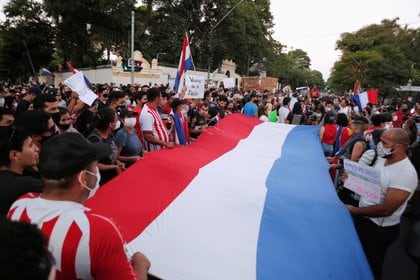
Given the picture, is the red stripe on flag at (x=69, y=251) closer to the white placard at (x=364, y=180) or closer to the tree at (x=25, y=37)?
the white placard at (x=364, y=180)

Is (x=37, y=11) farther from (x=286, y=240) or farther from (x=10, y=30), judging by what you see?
(x=286, y=240)

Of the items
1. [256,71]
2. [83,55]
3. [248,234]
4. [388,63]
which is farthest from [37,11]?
[388,63]

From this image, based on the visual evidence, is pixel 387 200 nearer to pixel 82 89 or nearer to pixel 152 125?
pixel 152 125

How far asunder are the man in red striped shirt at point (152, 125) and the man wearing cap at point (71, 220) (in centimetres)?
315

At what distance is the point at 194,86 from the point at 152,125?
270 cm

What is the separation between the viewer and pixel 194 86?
7281 millimetres

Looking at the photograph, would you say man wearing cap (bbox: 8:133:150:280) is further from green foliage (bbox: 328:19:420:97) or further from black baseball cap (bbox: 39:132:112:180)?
green foliage (bbox: 328:19:420:97)

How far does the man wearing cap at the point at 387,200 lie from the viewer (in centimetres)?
284

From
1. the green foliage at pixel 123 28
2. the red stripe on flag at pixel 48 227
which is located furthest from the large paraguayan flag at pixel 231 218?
the green foliage at pixel 123 28

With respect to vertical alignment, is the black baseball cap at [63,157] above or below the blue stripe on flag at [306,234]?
above

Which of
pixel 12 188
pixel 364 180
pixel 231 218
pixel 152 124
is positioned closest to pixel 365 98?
pixel 152 124

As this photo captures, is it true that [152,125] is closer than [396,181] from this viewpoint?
No

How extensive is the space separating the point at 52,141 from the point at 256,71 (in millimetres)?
54658

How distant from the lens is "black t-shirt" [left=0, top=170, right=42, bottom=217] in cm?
194
